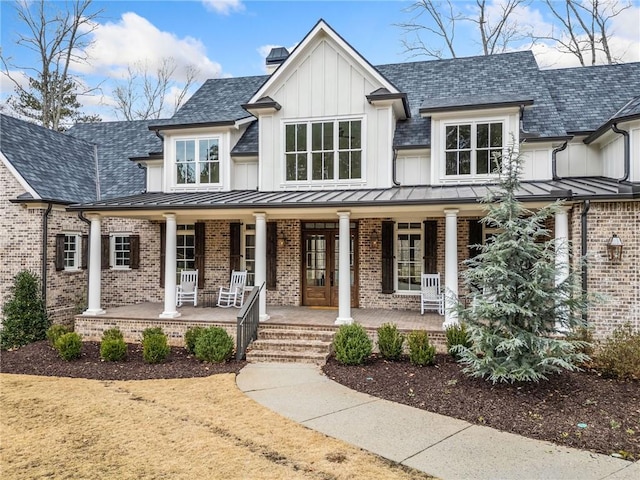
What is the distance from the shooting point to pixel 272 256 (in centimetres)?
1225

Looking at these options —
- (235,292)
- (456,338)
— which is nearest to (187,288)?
(235,292)

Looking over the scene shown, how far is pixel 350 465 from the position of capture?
168 inches

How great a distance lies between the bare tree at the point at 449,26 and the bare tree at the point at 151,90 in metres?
13.5

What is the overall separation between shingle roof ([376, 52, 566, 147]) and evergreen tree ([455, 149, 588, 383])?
5.11 meters

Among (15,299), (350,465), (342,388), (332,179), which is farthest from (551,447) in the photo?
(15,299)

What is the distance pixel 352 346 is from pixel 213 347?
274 centimetres

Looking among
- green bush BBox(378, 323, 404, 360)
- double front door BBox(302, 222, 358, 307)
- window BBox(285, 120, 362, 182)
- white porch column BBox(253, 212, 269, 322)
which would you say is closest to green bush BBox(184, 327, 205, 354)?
white porch column BBox(253, 212, 269, 322)

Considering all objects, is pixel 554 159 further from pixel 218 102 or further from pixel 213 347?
pixel 218 102

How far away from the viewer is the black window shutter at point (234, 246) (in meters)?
12.6

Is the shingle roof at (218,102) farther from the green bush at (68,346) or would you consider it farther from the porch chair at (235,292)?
the green bush at (68,346)

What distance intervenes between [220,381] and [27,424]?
8.93 ft

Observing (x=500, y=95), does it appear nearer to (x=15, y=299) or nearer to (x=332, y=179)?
(x=332, y=179)

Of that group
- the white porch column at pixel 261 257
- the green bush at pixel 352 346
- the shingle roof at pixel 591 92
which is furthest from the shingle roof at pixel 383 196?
the green bush at pixel 352 346

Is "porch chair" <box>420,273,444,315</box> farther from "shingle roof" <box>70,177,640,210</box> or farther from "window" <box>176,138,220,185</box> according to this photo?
"window" <box>176,138,220,185</box>
